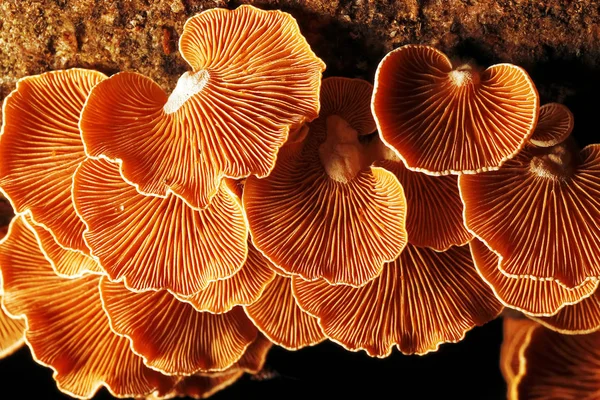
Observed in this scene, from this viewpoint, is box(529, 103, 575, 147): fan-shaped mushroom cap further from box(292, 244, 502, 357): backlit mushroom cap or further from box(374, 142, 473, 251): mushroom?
box(292, 244, 502, 357): backlit mushroom cap

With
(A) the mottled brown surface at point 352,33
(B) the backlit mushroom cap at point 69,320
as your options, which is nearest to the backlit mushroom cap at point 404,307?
(A) the mottled brown surface at point 352,33

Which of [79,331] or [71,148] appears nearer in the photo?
[71,148]

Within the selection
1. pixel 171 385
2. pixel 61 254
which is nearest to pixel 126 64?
pixel 61 254

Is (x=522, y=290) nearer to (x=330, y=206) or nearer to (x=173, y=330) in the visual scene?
(x=330, y=206)

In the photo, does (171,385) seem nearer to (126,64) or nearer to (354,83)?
(126,64)

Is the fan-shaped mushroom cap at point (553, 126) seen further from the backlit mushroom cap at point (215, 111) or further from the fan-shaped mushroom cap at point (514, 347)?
the fan-shaped mushroom cap at point (514, 347)

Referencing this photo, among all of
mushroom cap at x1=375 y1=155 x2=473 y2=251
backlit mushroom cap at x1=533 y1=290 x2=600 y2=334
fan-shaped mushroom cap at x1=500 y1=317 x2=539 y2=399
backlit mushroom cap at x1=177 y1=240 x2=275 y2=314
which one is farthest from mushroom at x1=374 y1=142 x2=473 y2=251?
fan-shaped mushroom cap at x1=500 y1=317 x2=539 y2=399
